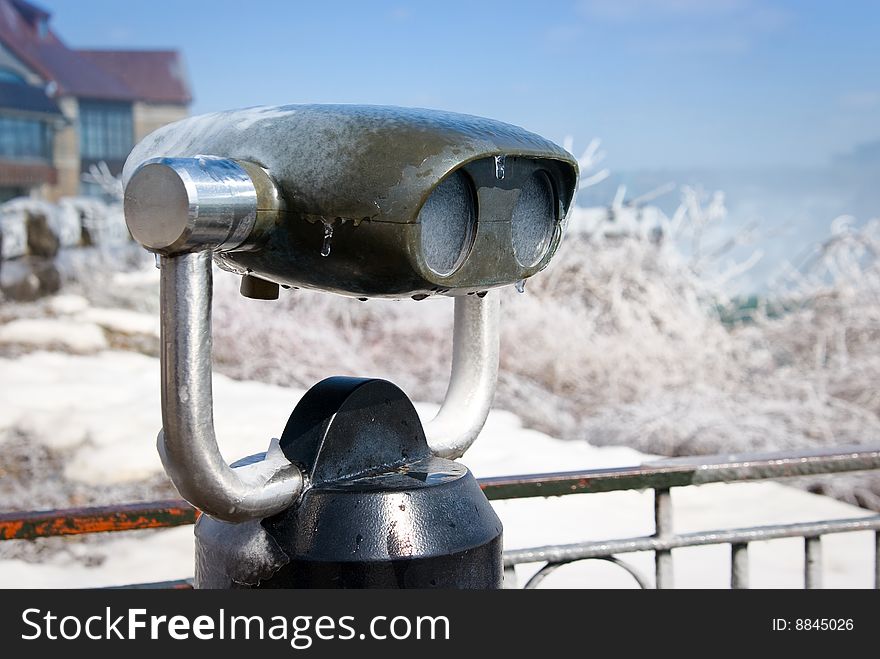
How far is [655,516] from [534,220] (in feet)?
2.85

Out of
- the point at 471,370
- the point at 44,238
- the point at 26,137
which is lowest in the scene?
the point at 471,370

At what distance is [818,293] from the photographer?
6168 mm

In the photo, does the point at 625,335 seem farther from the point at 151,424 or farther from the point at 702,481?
the point at 702,481

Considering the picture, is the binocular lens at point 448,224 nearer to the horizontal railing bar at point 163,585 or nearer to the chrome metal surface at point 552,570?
the horizontal railing bar at point 163,585

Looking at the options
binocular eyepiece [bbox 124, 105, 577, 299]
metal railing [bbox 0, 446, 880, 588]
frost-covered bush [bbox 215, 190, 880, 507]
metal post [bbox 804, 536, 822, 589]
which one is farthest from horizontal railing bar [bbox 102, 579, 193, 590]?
frost-covered bush [bbox 215, 190, 880, 507]

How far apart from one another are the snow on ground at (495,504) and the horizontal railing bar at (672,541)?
194cm

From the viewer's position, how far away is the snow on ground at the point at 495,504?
3861 mm

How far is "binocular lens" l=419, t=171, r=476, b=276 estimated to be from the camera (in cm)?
85

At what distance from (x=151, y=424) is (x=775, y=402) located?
133 inches

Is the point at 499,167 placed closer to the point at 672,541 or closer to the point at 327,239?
the point at 327,239

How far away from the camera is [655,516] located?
1.67 meters

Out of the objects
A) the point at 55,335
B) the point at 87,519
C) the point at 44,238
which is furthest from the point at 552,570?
the point at 44,238

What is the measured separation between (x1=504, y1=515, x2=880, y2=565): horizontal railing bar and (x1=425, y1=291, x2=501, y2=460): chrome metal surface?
1.19 ft

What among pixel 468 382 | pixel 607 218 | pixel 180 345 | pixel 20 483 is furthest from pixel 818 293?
pixel 180 345
